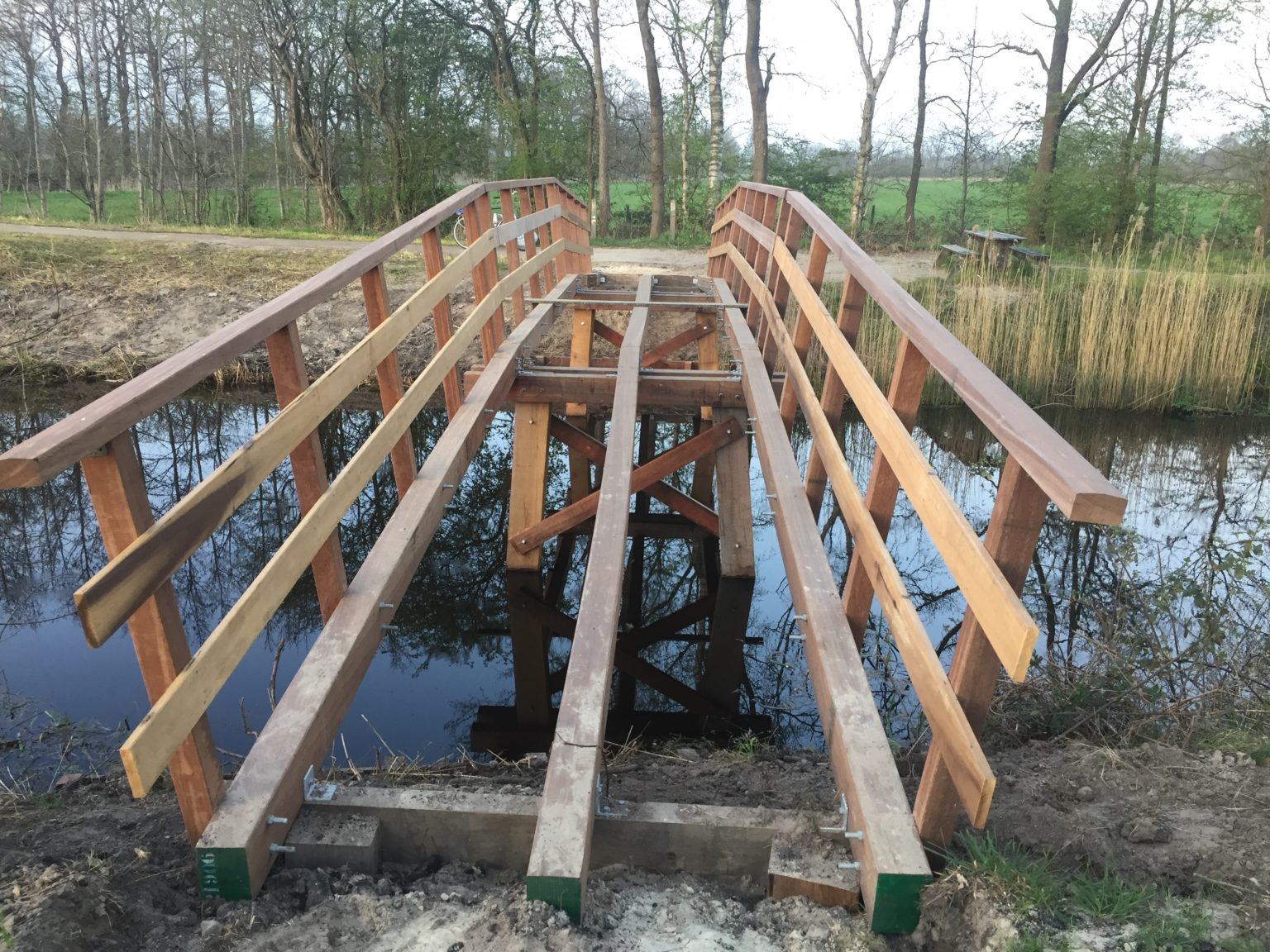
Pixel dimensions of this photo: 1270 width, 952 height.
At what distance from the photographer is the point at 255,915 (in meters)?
2.05

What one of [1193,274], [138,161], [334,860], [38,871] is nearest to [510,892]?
[334,860]

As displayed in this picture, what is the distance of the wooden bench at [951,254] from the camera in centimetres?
1386

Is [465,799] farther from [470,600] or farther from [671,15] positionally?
[671,15]

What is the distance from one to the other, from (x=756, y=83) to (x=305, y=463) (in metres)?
19.4

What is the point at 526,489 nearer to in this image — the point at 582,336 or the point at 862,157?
the point at 582,336

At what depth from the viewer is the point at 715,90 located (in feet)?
65.0

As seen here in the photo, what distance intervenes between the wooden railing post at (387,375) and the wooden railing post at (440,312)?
0.58m

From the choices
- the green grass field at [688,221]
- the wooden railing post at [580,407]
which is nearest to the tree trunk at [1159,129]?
the green grass field at [688,221]

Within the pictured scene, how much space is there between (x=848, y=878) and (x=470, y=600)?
4.73 metres

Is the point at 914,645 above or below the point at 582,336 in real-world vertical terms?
below

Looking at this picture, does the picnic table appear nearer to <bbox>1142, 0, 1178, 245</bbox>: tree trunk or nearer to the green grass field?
the green grass field

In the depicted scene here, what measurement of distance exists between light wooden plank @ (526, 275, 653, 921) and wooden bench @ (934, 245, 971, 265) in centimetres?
1096

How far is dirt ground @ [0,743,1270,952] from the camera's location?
1.95m

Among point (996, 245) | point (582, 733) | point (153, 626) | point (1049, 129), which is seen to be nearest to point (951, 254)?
point (996, 245)
